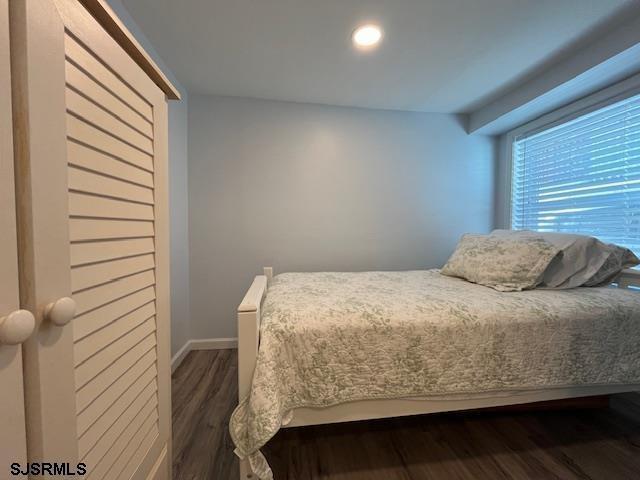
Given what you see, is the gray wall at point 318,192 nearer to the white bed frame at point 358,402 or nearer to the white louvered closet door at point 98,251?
the white bed frame at point 358,402

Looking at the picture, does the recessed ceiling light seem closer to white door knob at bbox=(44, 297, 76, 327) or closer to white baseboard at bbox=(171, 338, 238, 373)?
white door knob at bbox=(44, 297, 76, 327)

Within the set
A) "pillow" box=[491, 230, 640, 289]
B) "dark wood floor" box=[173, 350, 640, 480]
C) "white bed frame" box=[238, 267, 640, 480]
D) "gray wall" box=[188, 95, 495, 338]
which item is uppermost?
"gray wall" box=[188, 95, 495, 338]

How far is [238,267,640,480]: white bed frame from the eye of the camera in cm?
99

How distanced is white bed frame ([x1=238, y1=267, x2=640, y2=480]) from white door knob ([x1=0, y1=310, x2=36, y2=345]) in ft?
2.00

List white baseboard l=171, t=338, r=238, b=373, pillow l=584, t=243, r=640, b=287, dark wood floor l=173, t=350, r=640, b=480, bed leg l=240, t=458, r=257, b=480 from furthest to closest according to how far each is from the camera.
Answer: white baseboard l=171, t=338, r=238, b=373 < pillow l=584, t=243, r=640, b=287 < dark wood floor l=173, t=350, r=640, b=480 < bed leg l=240, t=458, r=257, b=480

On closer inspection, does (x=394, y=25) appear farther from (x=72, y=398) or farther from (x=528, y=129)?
(x=72, y=398)

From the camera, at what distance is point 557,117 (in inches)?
84.7

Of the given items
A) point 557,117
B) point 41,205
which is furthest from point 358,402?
point 557,117

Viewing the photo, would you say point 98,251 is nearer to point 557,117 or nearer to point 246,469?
point 246,469

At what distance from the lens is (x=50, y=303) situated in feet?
1.52

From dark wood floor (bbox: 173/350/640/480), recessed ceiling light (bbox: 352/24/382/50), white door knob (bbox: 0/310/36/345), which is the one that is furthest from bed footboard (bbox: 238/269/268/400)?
recessed ceiling light (bbox: 352/24/382/50)

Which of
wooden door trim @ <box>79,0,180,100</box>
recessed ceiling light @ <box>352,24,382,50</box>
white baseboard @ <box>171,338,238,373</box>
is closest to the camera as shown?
wooden door trim @ <box>79,0,180,100</box>

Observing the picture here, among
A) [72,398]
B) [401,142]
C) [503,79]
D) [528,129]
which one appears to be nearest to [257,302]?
[72,398]

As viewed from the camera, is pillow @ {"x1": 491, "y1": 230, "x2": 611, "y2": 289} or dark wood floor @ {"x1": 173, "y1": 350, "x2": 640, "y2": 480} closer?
dark wood floor @ {"x1": 173, "y1": 350, "x2": 640, "y2": 480}
